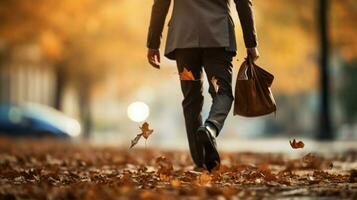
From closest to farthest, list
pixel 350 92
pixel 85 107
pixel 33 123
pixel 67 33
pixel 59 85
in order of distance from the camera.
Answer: pixel 67 33 < pixel 33 123 < pixel 59 85 < pixel 350 92 < pixel 85 107

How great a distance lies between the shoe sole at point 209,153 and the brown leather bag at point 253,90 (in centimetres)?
49

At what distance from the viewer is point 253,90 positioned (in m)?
6.96

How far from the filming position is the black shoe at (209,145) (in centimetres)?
645

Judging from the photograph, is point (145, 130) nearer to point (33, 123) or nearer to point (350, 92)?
point (33, 123)

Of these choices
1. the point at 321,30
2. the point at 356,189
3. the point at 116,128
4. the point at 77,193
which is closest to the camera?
the point at 77,193

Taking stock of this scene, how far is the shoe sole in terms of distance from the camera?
6.45 metres

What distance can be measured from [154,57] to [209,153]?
1.19 meters

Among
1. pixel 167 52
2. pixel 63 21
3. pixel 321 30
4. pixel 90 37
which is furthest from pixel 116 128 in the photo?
pixel 167 52

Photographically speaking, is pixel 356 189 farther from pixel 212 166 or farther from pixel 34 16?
pixel 34 16

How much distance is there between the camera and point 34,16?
26375 millimetres

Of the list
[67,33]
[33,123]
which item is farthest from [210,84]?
[33,123]

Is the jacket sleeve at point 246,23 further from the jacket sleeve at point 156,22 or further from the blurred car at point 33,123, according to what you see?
the blurred car at point 33,123

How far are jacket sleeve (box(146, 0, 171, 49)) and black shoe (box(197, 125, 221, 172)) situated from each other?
1.15m

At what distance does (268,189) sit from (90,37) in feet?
89.0
